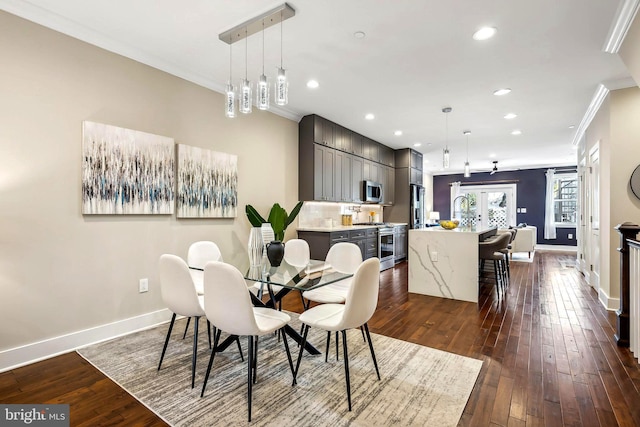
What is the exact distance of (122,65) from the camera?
10.1ft

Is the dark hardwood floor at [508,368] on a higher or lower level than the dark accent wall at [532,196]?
lower

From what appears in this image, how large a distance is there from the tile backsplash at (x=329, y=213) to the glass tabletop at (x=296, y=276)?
2595 millimetres

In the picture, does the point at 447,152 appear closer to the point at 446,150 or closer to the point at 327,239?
the point at 446,150

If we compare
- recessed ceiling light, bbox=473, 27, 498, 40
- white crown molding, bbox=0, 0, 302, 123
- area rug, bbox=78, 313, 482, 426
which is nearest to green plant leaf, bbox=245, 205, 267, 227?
white crown molding, bbox=0, 0, 302, 123

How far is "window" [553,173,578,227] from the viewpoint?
33.0 feet

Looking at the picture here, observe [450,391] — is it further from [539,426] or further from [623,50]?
[623,50]

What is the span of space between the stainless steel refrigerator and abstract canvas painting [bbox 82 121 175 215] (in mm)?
5835

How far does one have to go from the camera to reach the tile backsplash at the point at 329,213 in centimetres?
548

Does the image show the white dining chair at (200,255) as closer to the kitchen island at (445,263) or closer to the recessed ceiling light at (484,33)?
the kitchen island at (445,263)

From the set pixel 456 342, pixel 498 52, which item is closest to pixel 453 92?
pixel 498 52

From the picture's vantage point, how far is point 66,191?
2.72m

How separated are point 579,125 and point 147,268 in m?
7.19

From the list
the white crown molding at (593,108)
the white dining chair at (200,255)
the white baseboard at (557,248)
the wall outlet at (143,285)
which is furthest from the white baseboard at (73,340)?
the white baseboard at (557,248)

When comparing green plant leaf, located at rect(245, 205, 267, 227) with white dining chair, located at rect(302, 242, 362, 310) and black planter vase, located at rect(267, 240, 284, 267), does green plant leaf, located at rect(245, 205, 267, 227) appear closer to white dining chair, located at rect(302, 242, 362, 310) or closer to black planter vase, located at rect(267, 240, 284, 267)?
white dining chair, located at rect(302, 242, 362, 310)
